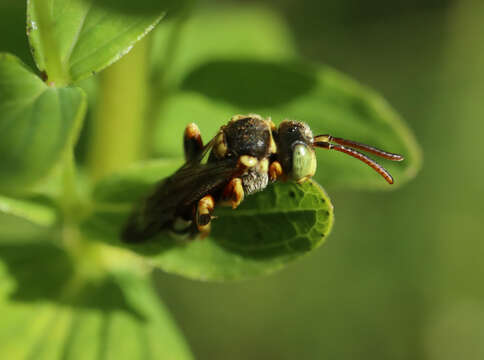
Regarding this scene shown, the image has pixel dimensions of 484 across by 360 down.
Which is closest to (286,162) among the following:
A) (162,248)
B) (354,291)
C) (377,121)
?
(162,248)

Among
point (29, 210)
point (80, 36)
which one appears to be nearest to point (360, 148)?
point (80, 36)

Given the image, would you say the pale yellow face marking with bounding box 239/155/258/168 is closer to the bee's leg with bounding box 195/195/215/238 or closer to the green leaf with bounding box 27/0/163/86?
the bee's leg with bounding box 195/195/215/238

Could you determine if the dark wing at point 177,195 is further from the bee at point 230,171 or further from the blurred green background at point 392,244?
the blurred green background at point 392,244

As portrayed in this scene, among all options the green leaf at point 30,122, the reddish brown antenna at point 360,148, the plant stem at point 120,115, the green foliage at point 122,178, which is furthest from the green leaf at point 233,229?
the green leaf at point 30,122

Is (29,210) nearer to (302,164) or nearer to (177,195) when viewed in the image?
(177,195)

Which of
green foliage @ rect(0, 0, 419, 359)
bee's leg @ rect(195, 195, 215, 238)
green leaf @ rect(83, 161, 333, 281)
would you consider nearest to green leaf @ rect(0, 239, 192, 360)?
green foliage @ rect(0, 0, 419, 359)

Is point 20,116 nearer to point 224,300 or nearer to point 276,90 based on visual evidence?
point 276,90
